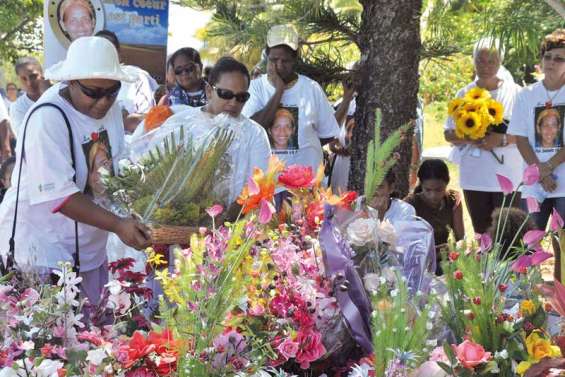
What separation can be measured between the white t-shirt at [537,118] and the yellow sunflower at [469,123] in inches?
8.6

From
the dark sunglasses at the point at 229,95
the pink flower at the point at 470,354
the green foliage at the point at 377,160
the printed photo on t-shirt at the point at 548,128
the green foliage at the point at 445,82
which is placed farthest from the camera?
the green foliage at the point at 445,82

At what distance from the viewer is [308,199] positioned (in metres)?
2.88

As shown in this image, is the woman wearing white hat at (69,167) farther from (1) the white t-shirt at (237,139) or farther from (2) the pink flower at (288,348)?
(2) the pink flower at (288,348)

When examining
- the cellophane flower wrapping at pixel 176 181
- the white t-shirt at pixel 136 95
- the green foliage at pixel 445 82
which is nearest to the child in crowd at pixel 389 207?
the cellophane flower wrapping at pixel 176 181

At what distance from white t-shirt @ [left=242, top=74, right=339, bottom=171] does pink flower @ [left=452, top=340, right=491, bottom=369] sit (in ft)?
11.9

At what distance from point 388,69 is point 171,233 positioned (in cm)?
237

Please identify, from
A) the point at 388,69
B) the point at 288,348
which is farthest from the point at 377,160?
the point at 388,69

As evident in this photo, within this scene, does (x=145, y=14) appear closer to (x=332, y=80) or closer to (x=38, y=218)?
(x=332, y=80)

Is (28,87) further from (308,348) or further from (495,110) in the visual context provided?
(308,348)

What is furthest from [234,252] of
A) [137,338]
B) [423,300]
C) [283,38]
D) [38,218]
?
[283,38]

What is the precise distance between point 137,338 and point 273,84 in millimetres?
3712

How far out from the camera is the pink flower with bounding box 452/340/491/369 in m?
2.11

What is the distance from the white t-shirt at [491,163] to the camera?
6.43 meters

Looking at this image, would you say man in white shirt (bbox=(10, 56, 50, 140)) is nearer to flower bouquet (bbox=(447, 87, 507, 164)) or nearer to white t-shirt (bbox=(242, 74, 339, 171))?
white t-shirt (bbox=(242, 74, 339, 171))
